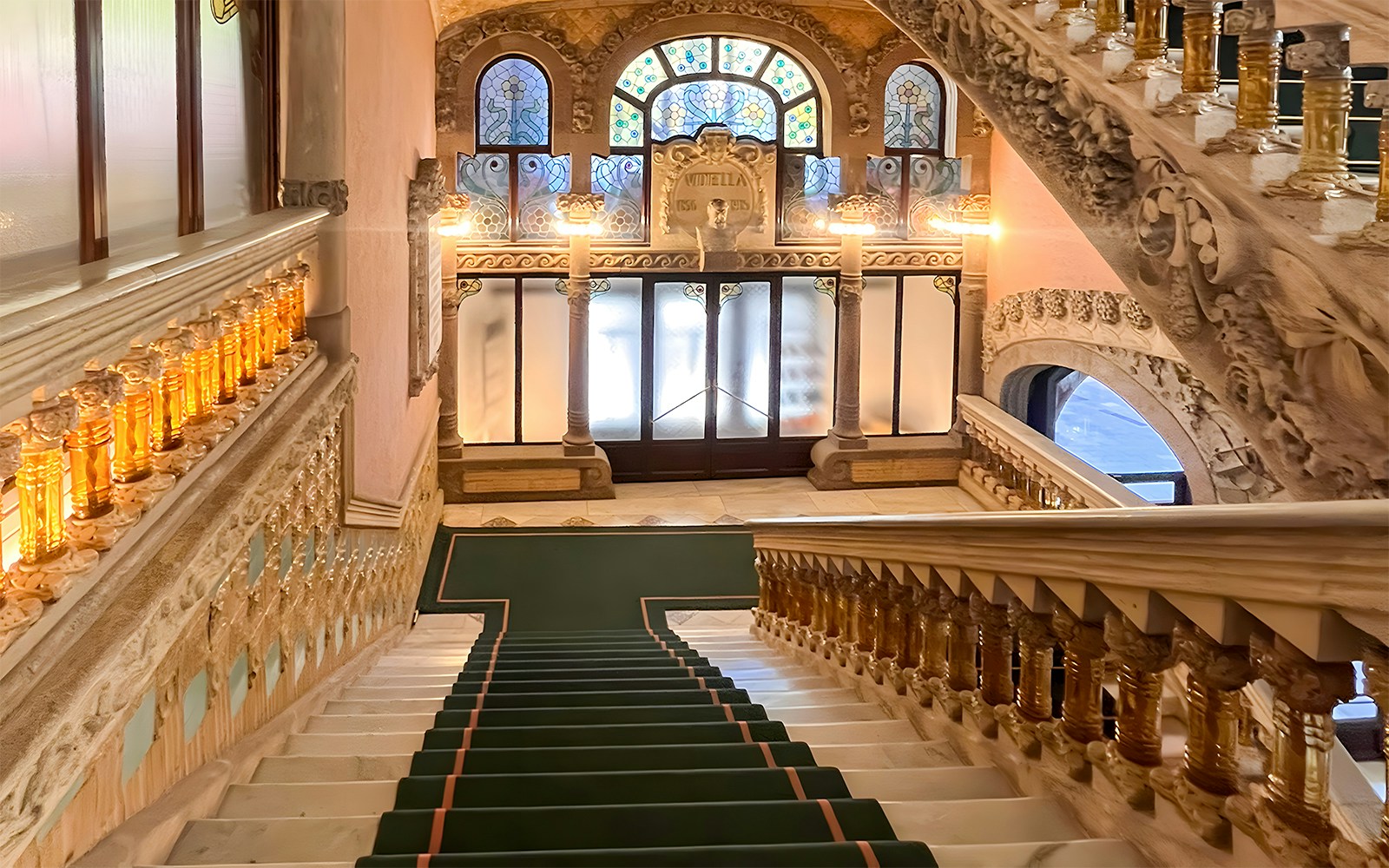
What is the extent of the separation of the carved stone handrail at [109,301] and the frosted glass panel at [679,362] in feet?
25.4

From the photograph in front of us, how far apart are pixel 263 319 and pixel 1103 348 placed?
6825 mm

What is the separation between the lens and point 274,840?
84.0 inches

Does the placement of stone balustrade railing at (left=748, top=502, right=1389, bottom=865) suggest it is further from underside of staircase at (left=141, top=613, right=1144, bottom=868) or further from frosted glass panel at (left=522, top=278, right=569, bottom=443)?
frosted glass panel at (left=522, top=278, right=569, bottom=443)

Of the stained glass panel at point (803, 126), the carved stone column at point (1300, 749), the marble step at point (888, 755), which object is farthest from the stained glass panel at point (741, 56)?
the carved stone column at point (1300, 749)

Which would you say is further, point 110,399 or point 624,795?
point 624,795

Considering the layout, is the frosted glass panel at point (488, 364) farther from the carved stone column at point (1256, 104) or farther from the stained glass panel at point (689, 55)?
the carved stone column at point (1256, 104)

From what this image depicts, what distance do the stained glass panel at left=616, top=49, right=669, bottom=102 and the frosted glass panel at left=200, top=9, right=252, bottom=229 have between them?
6.72m

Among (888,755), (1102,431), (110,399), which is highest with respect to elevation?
(110,399)

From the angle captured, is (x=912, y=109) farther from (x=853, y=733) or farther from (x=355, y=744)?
(x=355, y=744)

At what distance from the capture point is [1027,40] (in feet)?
12.7

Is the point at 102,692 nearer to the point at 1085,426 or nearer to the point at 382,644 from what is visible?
the point at 382,644

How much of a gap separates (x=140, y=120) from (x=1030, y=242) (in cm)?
809

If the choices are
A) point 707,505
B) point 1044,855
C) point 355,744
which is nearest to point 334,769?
point 355,744

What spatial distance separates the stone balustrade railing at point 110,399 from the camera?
1.75 m
